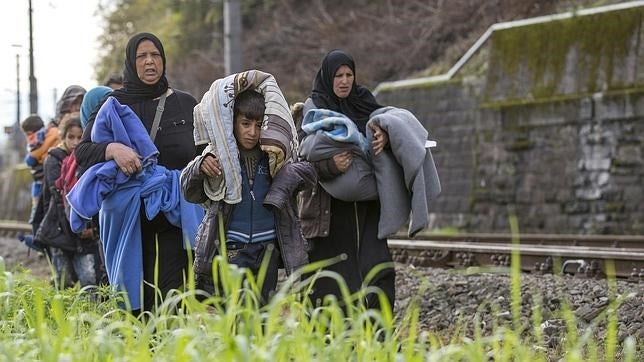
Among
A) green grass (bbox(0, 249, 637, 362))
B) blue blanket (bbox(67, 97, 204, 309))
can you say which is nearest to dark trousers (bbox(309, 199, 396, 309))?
blue blanket (bbox(67, 97, 204, 309))

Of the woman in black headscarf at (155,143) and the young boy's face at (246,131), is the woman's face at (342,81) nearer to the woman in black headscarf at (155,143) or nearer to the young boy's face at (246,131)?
the woman in black headscarf at (155,143)

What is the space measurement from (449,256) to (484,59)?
8820 millimetres

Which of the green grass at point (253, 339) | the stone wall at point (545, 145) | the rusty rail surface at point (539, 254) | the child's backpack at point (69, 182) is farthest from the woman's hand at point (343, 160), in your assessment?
the stone wall at point (545, 145)

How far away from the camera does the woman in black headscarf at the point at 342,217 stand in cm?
721

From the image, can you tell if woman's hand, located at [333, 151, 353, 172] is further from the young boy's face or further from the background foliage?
the background foliage

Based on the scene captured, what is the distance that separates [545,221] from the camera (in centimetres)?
1823

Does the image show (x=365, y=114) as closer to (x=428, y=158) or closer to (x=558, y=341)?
(x=428, y=158)

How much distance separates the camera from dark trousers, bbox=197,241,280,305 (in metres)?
6.38

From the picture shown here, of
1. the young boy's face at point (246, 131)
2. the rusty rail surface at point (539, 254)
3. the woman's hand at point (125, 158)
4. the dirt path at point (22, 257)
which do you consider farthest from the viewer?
the dirt path at point (22, 257)

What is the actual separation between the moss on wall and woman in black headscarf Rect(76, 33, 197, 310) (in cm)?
1109

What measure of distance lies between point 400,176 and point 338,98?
0.55 metres

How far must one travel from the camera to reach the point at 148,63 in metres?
7.19

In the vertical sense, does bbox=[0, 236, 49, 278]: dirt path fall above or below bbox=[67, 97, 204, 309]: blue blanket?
below

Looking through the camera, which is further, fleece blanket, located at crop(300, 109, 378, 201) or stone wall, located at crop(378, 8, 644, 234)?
stone wall, located at crop(378, 8, 644, 234)
